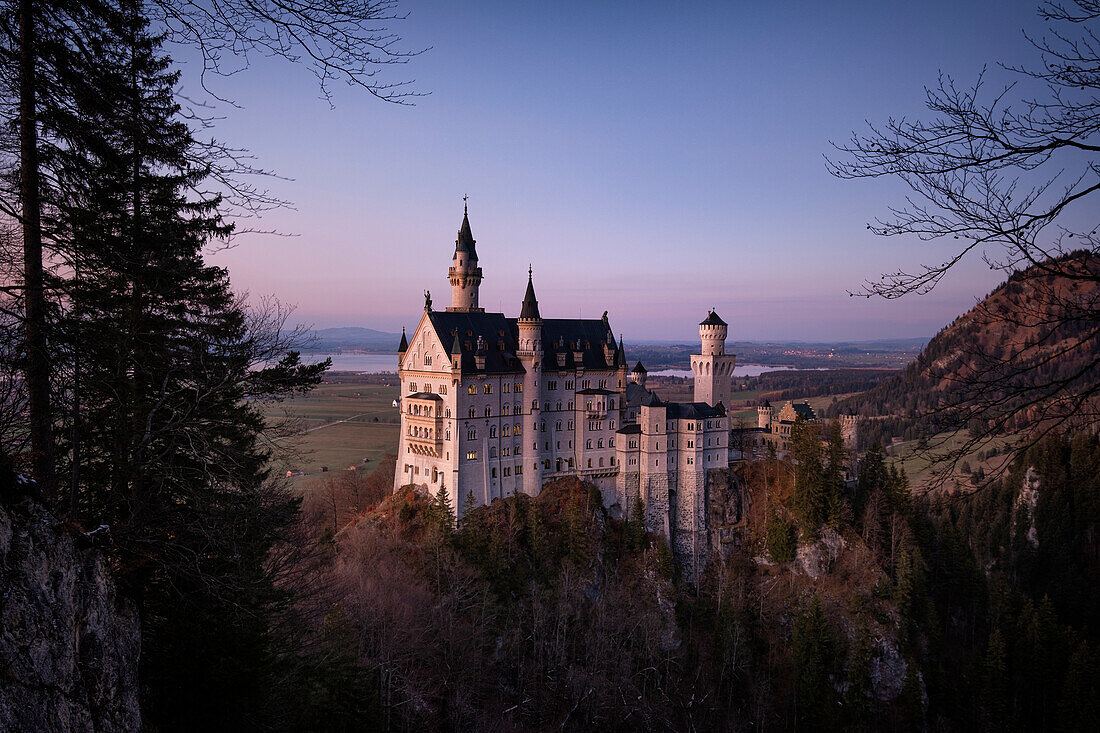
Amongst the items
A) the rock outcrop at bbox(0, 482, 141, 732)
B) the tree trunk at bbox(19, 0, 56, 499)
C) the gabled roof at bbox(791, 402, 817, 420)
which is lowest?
the gabled roof at bbox(791, 402, 817, 420)

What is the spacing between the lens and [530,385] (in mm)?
58812

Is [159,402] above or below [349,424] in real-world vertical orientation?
above

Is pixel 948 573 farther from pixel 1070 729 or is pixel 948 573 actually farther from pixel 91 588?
pixel 91 588

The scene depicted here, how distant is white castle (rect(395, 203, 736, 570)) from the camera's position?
180ft

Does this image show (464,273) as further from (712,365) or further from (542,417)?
(712,365)

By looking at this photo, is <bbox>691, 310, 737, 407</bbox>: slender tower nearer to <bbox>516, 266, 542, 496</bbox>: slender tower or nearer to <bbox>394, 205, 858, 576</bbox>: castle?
<bbox>394, 205, 858, 576</bbox>: castle

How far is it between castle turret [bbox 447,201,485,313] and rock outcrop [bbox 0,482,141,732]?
55.0m

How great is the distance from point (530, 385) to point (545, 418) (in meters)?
3.73

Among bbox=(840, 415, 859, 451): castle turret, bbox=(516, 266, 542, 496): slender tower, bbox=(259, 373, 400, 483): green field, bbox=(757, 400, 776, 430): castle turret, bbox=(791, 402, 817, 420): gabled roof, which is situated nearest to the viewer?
bbox=(516, 266, 542, 496): slender tower

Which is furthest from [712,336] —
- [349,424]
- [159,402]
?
[349,424]

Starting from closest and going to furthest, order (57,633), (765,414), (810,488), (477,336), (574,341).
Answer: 1. (57,633)
2. (477,336)
3. (810,488)
4. (574,341)
5. (765,414)

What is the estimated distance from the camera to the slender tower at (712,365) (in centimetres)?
6812

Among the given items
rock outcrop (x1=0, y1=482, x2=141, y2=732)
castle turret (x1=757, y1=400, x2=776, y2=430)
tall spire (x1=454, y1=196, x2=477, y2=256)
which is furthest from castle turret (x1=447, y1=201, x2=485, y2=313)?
rock outcrop (x1=0, y1=482, x2=141, y2=732)

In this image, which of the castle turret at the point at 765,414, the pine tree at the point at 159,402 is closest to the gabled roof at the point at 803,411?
the castle turret at the point at 765,414
